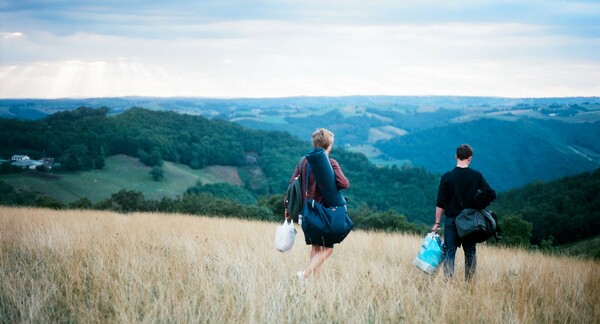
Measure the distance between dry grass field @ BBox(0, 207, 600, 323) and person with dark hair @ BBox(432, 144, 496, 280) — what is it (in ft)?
1.04

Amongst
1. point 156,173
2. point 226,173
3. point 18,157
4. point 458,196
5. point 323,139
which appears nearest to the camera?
point 323,139

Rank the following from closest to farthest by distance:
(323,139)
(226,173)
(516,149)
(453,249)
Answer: (323,139)
(453,249)
(226,173)
(516,149)

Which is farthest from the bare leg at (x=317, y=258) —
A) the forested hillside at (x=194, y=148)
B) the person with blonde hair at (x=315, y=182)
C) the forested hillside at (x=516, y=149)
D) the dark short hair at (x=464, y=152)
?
the forested hillside at (x=516, y=149)

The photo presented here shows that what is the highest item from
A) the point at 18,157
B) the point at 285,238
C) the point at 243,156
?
the point at 285,238

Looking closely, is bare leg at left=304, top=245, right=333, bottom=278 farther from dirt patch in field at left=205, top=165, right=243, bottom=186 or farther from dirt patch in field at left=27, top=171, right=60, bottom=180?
dirt patch in field at left=205, top=165, right=243, bottom=186

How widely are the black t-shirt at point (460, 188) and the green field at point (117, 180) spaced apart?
2710 inches

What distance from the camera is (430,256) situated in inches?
207

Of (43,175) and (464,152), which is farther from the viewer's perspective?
(43,175)

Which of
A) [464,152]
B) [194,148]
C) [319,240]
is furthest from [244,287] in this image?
[194,148]

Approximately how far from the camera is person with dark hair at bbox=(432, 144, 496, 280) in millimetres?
5152

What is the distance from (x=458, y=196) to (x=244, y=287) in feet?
8.96

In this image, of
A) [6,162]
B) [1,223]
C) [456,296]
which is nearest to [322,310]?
[456,296]

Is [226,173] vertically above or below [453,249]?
below

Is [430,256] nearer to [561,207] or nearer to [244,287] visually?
[244,287]
